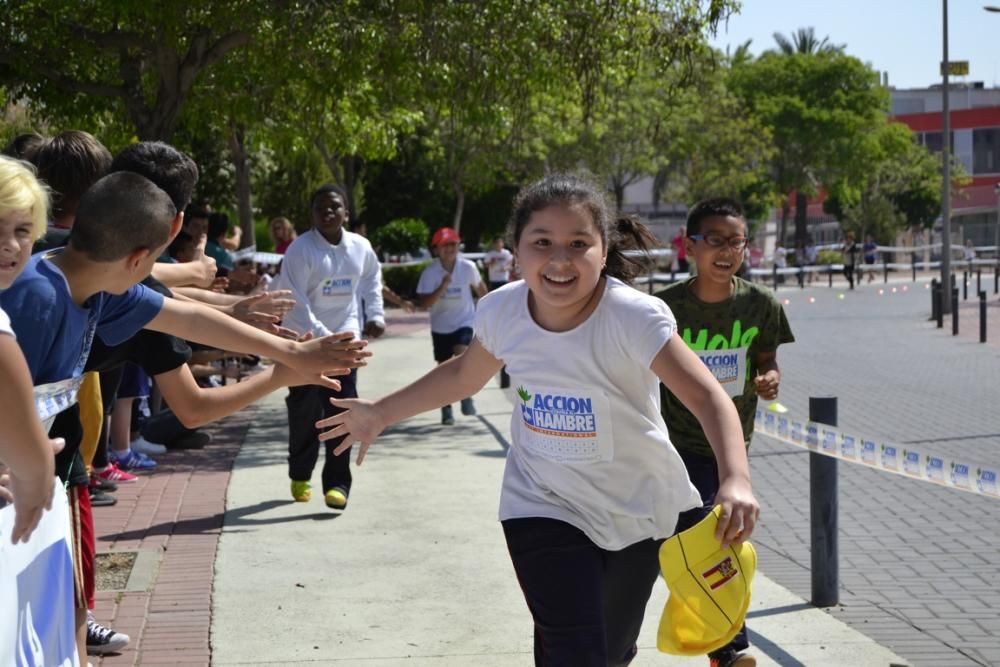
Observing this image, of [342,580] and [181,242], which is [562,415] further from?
[181,242]

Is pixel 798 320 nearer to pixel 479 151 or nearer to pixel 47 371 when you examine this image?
pixel 479 151

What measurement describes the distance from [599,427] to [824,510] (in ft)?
8.43

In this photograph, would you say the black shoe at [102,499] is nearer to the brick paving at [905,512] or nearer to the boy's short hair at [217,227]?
the brick paving at [905,512]

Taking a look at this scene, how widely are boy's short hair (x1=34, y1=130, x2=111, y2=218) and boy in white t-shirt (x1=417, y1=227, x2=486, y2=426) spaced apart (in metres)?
7.61

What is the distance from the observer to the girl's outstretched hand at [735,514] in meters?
3.37

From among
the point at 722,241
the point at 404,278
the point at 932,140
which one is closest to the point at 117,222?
the point at 722,241

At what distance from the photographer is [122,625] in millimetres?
5953

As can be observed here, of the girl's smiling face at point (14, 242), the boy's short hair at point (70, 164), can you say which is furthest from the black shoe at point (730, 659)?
the boy's short hair at point (70, 164)

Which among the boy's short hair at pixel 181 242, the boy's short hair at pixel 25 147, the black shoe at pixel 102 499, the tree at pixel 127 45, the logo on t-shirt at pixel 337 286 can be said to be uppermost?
the tree at pixel 127 45

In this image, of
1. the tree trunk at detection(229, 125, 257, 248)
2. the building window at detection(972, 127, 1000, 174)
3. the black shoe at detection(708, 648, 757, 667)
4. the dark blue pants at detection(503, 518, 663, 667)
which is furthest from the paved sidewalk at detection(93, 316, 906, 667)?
the building window at detection(972, 127, 1000, 174)

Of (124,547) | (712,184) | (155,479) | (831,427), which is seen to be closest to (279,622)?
(124,547)

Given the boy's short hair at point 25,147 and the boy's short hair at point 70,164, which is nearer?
the boy's short hair at point 70,164

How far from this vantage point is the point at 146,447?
11000mm

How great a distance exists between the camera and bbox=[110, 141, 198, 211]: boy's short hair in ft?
16.1
